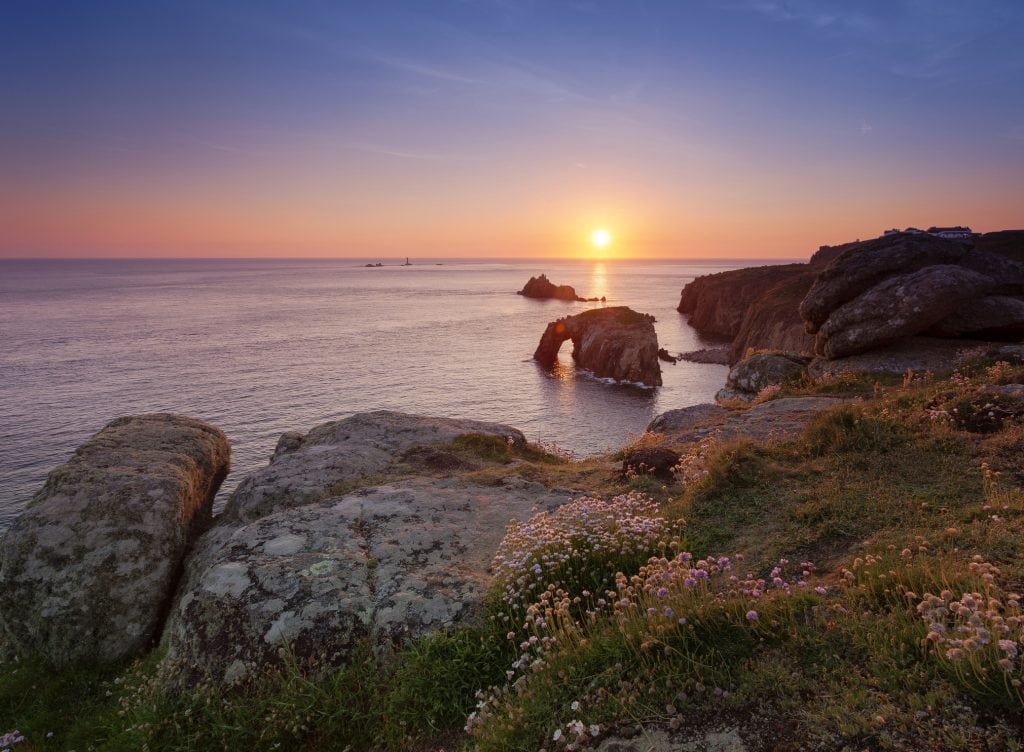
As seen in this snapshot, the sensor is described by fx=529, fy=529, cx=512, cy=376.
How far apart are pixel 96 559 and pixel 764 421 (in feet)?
55.9

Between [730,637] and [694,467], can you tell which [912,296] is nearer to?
[694,467]

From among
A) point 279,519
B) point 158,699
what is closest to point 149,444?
point 279,519

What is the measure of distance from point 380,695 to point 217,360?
220 feet

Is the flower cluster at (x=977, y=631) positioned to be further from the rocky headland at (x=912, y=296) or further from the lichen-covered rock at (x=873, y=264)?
the lichen-covered rock at (x=873, y=264)

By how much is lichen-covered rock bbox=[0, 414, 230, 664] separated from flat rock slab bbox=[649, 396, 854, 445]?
13243 mm

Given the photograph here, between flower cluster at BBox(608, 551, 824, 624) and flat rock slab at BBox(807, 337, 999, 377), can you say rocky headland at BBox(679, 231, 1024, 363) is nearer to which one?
flat rock slab at BBox(807, 337, 999, 377)

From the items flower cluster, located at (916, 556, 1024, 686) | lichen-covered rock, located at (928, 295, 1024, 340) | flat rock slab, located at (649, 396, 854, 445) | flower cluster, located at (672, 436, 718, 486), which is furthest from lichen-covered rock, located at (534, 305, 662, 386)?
flower cluster, located at (916, 556, 1024, 686)

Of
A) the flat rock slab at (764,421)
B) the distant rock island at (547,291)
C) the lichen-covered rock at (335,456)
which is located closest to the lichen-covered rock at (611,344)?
the flat rock slab at (764,421)

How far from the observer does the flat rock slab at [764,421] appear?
14141 millimetres

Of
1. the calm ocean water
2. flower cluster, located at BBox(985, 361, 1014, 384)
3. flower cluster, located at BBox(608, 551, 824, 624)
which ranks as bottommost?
the calm ocean water

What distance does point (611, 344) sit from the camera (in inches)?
2731

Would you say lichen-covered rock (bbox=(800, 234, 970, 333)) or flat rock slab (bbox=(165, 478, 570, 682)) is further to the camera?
lichen-covered rock (bbox=(800, 234, 970, 333))

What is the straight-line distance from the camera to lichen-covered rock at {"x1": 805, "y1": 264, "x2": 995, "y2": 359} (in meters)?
20.1

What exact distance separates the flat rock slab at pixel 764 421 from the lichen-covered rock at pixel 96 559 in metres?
13.2
